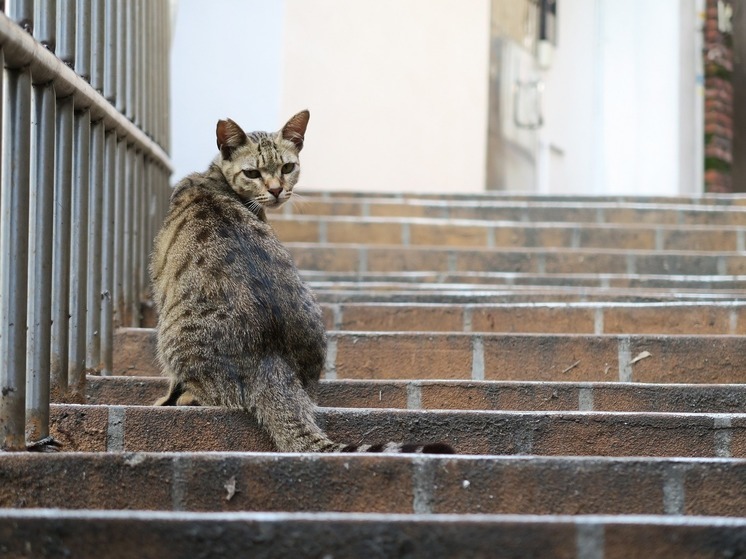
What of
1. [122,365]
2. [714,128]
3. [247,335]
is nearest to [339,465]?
[247,335]

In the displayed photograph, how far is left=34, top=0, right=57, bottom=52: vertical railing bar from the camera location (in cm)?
234

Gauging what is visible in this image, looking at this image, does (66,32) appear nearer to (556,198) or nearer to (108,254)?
(108,254)

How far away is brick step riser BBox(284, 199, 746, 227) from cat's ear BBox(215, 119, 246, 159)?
2.46 m

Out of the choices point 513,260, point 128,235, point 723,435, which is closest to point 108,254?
point 128,235

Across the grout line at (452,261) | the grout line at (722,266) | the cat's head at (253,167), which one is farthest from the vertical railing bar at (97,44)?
the grout line at (722,266)

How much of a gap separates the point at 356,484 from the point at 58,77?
Answer: 3.83 ft

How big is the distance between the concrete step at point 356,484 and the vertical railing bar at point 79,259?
2.68 ft

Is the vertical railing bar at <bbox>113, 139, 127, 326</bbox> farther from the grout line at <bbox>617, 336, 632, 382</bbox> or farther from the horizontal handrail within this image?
the grout line at <bbox>617, 336, 632, 382</bbox>

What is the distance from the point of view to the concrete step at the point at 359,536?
53.5 inches

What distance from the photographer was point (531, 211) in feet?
19.1

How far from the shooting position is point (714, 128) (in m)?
9.65

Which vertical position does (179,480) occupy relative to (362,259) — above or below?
below

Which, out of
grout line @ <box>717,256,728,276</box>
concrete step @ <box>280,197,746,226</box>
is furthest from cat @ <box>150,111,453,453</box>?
concrete step @ <box>280,197,746,226</box>

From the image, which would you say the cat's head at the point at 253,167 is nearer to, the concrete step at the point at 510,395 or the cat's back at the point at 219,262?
the cat's back at the point at 219,262
